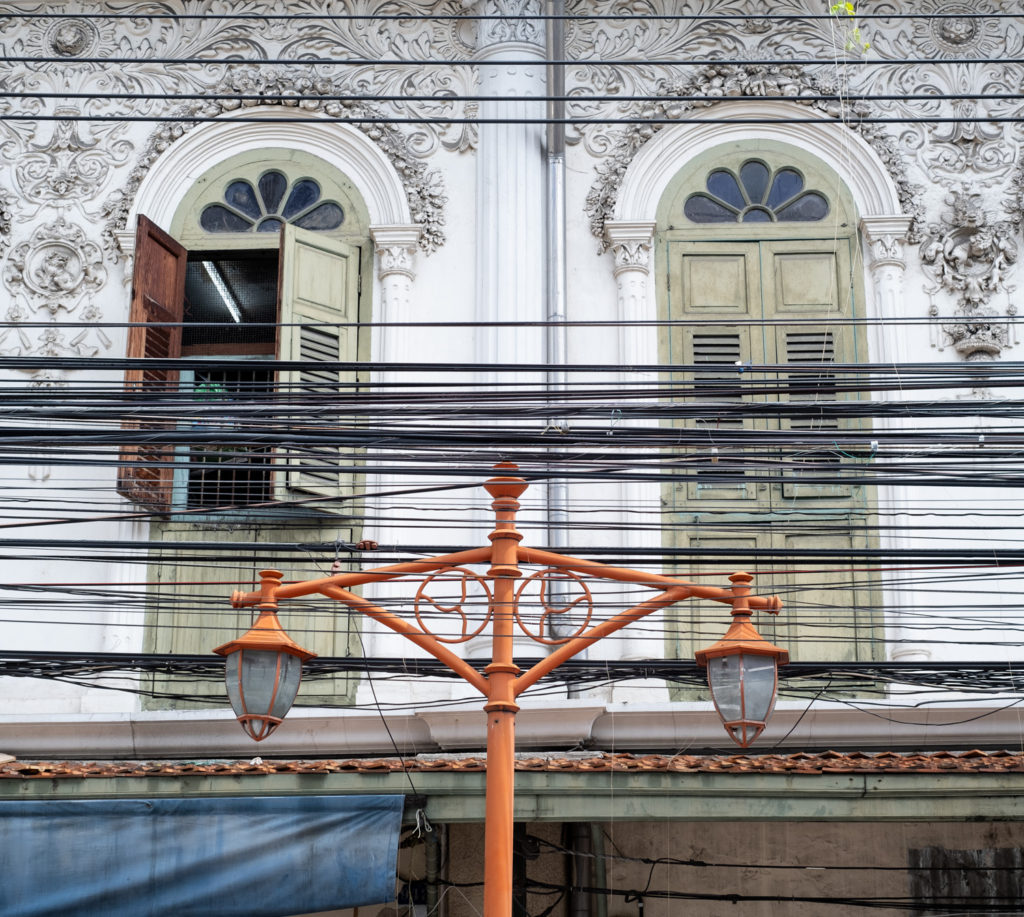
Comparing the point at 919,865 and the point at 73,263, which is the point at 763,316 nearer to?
the point at 919,865

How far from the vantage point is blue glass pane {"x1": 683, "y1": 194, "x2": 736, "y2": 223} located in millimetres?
12664

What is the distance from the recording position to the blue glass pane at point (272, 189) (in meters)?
12.9

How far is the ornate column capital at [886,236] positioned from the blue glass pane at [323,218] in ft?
13.7

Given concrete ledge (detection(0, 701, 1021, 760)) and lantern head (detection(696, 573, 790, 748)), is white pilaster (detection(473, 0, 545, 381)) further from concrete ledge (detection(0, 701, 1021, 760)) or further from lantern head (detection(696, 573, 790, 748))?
lantern head (detection(696, 573, 790, 748))

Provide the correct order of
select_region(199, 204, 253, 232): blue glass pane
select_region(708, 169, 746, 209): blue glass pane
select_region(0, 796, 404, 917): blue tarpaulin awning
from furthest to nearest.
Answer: select_region(199, 204, 253, 232): blue glass pane → select_region(708, 169, 746, 209): blue glass pane → select_region(0, 796, 404, 917): blue tarpaulin awning

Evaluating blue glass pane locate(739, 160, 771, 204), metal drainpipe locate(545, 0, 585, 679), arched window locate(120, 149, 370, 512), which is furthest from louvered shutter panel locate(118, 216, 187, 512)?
blue glass pane locate(739, 160, 771, 204)

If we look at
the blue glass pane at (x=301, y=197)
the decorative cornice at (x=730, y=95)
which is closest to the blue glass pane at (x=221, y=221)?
the blue glass pane at (x=301, y=197)

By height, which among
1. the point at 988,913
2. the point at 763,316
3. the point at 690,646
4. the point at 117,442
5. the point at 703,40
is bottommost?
the point at 988,913

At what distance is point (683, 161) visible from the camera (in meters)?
12.7

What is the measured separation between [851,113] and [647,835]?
235 inches

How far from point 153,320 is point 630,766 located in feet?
17.5

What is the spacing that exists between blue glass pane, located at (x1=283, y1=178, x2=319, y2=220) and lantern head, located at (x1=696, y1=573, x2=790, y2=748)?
267 inches

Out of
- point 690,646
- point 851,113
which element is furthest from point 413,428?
point 851,113

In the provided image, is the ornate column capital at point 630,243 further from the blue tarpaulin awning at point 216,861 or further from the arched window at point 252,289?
the blue tarpaulin awning at point 216,861
